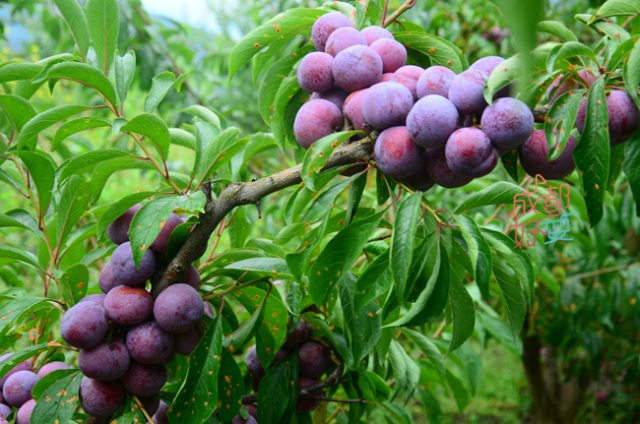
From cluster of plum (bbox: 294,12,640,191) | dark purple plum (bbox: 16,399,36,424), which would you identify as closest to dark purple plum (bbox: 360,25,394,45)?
cluster of plum (bbox: 294,12,640,191)

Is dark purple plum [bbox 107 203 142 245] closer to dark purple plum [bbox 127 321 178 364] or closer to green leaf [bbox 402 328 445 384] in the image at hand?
dark purple plum [bbox 127 321 178 364]

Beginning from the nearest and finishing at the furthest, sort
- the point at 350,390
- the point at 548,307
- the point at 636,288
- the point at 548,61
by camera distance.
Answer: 1. the point at 548,61
2. the point at 350,390
3. the point at 636,288
4. the point at 548,307

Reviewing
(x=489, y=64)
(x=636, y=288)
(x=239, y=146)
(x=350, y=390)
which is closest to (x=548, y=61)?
(x=489, y=64)

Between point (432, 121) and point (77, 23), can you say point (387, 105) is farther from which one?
point (77, 23)

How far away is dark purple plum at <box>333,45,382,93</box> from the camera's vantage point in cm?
60

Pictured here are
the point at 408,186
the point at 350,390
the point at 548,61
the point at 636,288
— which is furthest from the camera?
the point at 636,288

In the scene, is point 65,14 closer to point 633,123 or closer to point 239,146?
point 239,146

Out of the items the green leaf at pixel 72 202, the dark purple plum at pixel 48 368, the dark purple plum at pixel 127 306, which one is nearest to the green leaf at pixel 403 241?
the dark purple plum at pixel 127 306

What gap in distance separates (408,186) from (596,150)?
0.21 metres

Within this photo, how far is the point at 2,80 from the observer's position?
656mm

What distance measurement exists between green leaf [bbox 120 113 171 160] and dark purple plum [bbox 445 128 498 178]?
363 mm

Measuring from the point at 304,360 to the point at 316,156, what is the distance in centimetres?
39

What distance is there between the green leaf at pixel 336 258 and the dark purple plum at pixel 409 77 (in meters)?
0.16

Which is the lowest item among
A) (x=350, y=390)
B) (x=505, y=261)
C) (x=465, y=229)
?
(x=350, y=390)
